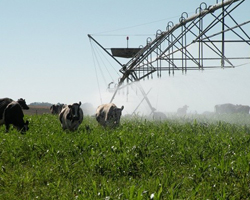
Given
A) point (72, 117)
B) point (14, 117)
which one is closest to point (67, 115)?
point (72, 117)

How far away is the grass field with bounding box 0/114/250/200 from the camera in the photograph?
7574 millimetres

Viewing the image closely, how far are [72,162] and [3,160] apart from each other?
2.07 metres

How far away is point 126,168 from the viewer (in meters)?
9.52

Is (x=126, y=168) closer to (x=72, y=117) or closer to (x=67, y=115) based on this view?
(x=72, y=117)

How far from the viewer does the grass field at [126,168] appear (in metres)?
7.57

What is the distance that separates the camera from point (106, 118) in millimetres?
17500

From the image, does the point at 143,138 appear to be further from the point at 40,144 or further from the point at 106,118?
the point at 106,118

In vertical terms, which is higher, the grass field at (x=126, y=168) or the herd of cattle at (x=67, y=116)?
the herd of cattle at (x=67, y=116)

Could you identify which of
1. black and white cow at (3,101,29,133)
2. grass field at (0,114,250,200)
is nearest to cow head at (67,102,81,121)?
black and white cow at (3,101,29,133)

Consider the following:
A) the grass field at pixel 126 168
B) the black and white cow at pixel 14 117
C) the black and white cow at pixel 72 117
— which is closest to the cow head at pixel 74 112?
the black and white cow at pixel 72 117

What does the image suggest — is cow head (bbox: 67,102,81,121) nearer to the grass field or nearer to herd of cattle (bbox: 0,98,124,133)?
herd of cattle (bbox: 0,98,124,133)

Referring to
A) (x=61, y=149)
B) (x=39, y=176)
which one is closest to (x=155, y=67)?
(x=61, y=149)

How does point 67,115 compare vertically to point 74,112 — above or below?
below

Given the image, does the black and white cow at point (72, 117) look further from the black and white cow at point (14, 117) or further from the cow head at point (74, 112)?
the black and white cow at point (14, 117)
